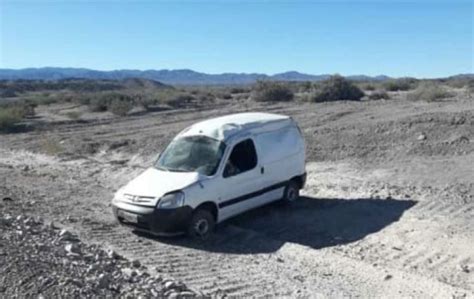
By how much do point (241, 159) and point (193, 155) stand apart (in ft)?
2.94

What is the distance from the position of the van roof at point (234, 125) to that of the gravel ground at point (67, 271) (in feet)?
10.5

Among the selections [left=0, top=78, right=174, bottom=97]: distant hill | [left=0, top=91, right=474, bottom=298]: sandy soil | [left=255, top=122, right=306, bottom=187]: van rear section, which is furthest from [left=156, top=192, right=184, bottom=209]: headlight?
[left=0, top=78, right=174, bottom=97]: distant hill

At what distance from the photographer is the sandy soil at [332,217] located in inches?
356

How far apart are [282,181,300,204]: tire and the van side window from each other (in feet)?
4.13

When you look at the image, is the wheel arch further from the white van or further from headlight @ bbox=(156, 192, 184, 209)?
headlight @ bbox=(156, 192, 184, 209)

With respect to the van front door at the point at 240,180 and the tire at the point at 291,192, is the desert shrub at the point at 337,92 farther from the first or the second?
the van front door at the point at 240,180

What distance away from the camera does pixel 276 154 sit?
13.0 m

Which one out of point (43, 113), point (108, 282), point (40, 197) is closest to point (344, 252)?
point (108, 282)

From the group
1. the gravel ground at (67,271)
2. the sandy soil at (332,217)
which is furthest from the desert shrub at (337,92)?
the gravel ground at (67,271)

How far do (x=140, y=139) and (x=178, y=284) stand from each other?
17.2m

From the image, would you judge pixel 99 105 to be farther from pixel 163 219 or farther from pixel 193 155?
pixel 163 219

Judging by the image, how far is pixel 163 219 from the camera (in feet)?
35.9

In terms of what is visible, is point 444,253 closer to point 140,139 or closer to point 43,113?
point 140,139

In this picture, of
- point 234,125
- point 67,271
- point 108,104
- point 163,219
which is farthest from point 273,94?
point 67,271
